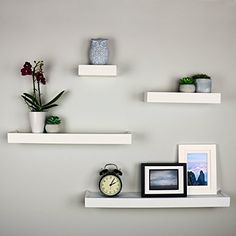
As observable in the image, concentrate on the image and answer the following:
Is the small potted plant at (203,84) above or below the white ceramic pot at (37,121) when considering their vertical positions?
above

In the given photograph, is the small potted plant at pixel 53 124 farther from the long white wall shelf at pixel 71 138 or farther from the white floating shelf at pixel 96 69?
the white floating shelf at pixel 96 69

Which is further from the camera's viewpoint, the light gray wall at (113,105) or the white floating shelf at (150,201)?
the light gray wall at (113,105)

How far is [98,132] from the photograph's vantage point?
9.32ft

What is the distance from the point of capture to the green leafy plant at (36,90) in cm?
271

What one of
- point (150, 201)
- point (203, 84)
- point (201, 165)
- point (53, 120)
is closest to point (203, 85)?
point (203, 84)

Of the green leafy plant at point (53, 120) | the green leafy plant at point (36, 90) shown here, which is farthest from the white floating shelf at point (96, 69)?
the green leafy plant at point (53, 120)

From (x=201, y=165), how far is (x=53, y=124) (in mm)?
982

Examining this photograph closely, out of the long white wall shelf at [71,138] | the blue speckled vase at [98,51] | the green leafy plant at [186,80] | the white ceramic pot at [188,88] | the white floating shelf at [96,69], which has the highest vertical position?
the blue speckled vase at [98,51]

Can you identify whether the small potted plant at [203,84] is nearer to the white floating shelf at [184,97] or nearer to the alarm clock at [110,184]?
the white floating shelf at [184,97]

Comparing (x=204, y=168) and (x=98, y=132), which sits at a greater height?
(x=98, y=132)

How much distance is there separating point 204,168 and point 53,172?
97cm

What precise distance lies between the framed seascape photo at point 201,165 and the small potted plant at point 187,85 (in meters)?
0.37

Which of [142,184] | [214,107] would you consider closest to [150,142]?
[142,184]

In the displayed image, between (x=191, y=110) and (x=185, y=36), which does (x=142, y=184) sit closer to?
(x=191, y=110)
